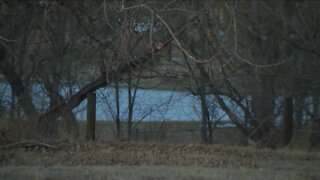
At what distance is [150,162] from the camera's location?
9883 millimetres

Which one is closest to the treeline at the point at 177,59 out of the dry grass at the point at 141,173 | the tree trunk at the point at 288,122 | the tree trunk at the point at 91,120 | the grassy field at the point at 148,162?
the tree trunk at the point at 288,122

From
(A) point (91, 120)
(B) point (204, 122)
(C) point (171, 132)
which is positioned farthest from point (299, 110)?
(A) point (91, 120)

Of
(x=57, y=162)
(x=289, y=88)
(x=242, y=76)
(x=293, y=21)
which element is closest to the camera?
(x=57, y=162)

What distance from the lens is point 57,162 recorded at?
380 inches

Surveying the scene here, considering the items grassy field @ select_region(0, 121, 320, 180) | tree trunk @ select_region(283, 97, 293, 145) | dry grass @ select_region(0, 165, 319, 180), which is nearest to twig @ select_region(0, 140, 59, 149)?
grassy field @ select_region(0, 121, 320, 180)

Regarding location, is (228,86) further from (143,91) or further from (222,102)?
(143,91)

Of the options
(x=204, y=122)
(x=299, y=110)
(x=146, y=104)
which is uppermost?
(x=146, y=104)

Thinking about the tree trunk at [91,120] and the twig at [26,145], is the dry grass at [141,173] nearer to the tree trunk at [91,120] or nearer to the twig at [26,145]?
the twig at [26,145]

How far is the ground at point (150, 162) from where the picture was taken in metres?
8.61

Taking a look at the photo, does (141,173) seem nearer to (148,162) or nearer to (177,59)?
(148,162)

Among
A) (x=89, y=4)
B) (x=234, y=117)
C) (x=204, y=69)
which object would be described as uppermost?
(x=89, y=4)

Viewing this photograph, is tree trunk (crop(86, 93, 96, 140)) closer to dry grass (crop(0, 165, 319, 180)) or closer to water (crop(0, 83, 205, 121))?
water (crop(0, 83, 205, 121))

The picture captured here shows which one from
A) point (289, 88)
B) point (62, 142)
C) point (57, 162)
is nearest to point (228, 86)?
point (289, 88)

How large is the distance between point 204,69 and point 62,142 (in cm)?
589
